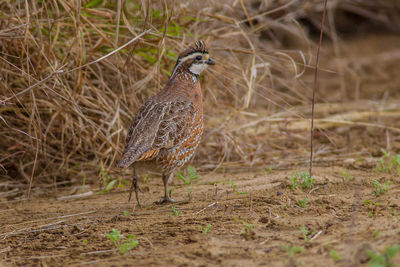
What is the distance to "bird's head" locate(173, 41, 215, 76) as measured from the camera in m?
4.61

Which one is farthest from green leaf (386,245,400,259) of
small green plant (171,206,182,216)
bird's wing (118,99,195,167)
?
bird's wing (118,99,195,167)

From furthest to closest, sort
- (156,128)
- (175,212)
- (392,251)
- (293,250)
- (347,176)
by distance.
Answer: (347,176), (156,128), (175,212), (293,250), (392,251)

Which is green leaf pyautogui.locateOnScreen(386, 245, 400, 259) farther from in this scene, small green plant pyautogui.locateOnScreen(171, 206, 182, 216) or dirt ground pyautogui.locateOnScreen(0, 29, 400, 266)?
small green plant pyautogui.locateOnScreen(171, 206, 182, 216)

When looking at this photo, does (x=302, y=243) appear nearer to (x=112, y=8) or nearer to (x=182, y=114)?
(x=182, y=114)

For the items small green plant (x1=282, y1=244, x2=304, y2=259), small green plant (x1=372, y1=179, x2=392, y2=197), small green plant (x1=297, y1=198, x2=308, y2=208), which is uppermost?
small green plant (x1=372, y1=179, x2=392, y2=197)

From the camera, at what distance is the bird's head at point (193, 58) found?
4.61 metres

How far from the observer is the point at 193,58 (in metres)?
4.62

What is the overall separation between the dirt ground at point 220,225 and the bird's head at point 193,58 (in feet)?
3.68

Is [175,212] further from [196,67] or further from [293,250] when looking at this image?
[196,67]

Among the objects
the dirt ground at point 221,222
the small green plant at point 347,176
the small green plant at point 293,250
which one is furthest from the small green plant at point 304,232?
the small green plant at point 347,176

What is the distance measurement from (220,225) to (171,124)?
3.68 feet

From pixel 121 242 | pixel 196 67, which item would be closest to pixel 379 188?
pixel 196 67

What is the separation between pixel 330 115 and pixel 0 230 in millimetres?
4862

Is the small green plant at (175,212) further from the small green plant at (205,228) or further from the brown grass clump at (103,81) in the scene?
the brown grass clump at (103,81)
